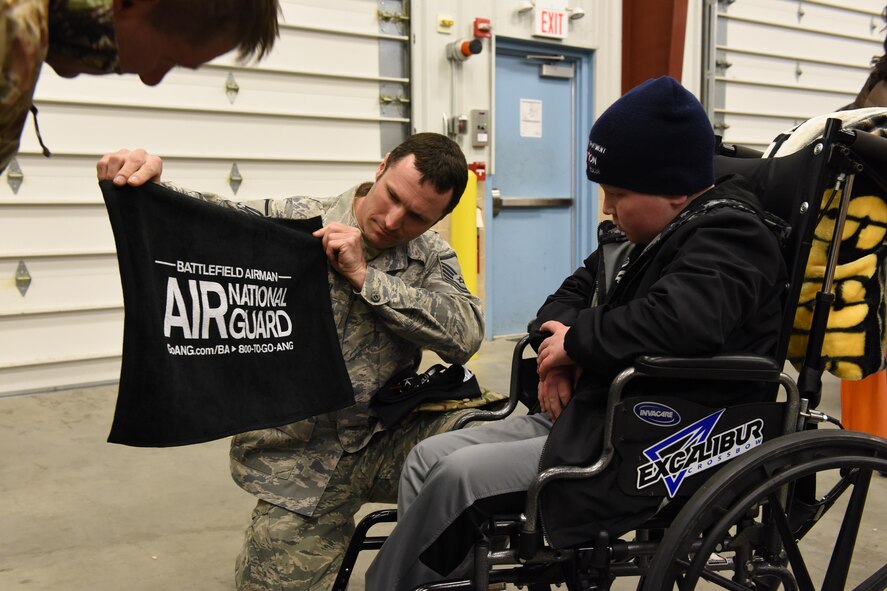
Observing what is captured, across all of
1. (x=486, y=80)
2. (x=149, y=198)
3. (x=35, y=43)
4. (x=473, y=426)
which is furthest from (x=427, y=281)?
(x=486, y=80)

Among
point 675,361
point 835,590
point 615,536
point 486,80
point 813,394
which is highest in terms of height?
point 486,80

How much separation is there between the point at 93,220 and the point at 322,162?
4.75 ft

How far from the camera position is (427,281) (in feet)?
6.64

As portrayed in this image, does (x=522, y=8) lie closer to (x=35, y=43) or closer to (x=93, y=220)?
(x=93, y=220)

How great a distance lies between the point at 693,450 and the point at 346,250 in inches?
33.0

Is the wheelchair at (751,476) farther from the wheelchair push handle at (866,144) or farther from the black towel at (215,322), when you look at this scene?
the black towel at (215,322)

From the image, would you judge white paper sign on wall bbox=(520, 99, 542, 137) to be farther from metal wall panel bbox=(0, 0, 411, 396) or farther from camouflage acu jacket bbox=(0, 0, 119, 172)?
camouflage acu jacket bbox=(0, 0, 119, 172)

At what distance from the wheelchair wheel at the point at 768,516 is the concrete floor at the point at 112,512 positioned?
1.09 meters

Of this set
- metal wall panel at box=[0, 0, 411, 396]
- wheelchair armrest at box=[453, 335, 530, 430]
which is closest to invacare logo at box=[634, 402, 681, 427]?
wheelchair armrest at box=[453, 335, 530, 430]

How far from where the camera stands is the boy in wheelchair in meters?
A: 1.40

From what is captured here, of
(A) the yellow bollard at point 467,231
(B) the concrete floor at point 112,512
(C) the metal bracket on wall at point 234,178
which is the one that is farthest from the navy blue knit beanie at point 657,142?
(C) the metal bracket on wall at point 234,178

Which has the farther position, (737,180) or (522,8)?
(522,8)

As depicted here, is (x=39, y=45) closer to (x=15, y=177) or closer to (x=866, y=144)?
(x=866, y=144)

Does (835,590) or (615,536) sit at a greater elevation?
(615,536)
